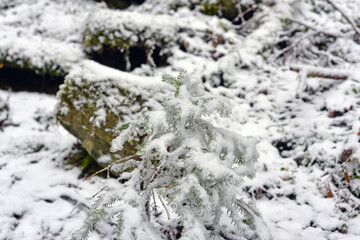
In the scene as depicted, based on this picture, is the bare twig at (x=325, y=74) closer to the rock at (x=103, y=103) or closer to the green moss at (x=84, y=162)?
the rock at (x=103, y=103)

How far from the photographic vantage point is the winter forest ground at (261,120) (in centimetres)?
240

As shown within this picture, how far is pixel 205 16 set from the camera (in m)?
5.74

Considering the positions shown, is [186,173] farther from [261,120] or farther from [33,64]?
[33,64]

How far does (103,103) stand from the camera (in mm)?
2984

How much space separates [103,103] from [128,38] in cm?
225

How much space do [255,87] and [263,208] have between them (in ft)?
7.32

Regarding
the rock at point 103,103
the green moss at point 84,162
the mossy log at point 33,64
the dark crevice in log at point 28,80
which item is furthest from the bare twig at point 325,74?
the dark crevice in log at point 28,80

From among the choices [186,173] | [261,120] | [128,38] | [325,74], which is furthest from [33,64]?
[325,74]

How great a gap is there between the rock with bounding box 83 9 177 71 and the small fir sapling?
3265 millimetres

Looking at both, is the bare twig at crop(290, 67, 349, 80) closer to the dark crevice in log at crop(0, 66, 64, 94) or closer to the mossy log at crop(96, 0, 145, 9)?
the dark crevice in log at crop(0, 66, 64, 94)

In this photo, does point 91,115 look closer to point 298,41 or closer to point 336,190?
point 336,190

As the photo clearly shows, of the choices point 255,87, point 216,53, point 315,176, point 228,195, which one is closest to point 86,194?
point 228,195

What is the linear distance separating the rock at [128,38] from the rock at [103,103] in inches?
67.5

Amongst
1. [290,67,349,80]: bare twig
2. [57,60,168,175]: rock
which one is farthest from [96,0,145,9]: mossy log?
[290,67,349,80]: bare twig
